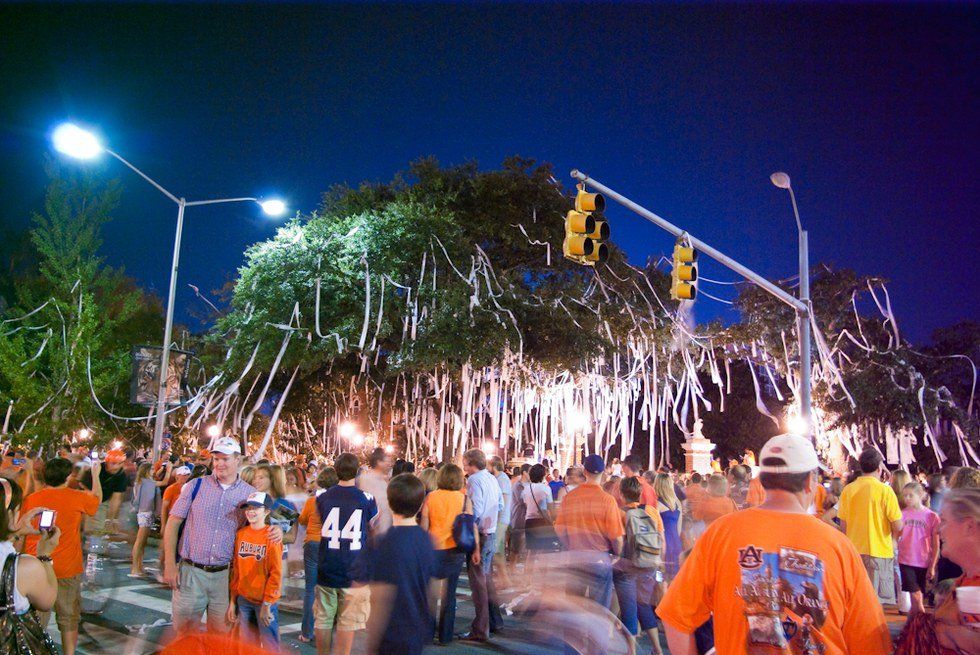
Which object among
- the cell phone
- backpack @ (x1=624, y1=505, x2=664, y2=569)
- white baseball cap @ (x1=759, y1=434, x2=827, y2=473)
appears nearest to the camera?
white baseball cap @ (x1=759, y1=434, x2=827, y2=473)

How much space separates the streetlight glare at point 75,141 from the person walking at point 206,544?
9903 mm

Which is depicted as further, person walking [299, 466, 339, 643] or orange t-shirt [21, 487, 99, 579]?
person walking [299, 466, 339, 643]

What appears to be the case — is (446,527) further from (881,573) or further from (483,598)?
(881,573)

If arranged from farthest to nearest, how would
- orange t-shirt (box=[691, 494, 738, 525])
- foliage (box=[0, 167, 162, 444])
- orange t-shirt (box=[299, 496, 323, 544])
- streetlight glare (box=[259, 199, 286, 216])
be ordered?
foliage (box=[0, 167, 162, 444])
streetlight glare (box=[259, 199, 286, 216])
orange t-shirt (box=[299, 496, 323, 544])
orange t-shirt (box=[691, 494, 738, 525])

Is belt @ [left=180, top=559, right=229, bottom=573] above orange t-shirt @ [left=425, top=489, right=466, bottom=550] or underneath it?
underneath

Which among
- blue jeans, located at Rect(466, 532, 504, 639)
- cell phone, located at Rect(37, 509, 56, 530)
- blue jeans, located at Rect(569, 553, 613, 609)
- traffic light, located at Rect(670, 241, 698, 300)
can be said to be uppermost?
traffic light, located at Rect(670, 241, 698, 300)

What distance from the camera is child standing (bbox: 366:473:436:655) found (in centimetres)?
414

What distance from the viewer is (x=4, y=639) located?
3600mm

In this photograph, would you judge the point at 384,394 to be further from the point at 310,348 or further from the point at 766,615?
the point at 766,615

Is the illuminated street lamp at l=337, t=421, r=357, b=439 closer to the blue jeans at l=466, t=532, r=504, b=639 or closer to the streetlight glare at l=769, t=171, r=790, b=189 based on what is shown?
the streetlight glare at l=769, t=171, r=790, b=189

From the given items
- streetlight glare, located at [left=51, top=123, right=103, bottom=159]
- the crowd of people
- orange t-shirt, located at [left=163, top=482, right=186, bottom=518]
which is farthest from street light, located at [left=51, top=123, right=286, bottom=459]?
orange t-shirt, located at [left=163, top=482, right=186, bottom=518]

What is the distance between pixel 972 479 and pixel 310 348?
18.2 metres

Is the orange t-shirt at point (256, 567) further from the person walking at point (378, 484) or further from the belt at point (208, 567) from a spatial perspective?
the person walking at point (378, 484)

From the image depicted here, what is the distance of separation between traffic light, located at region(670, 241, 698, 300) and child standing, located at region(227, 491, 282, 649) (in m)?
7.92
